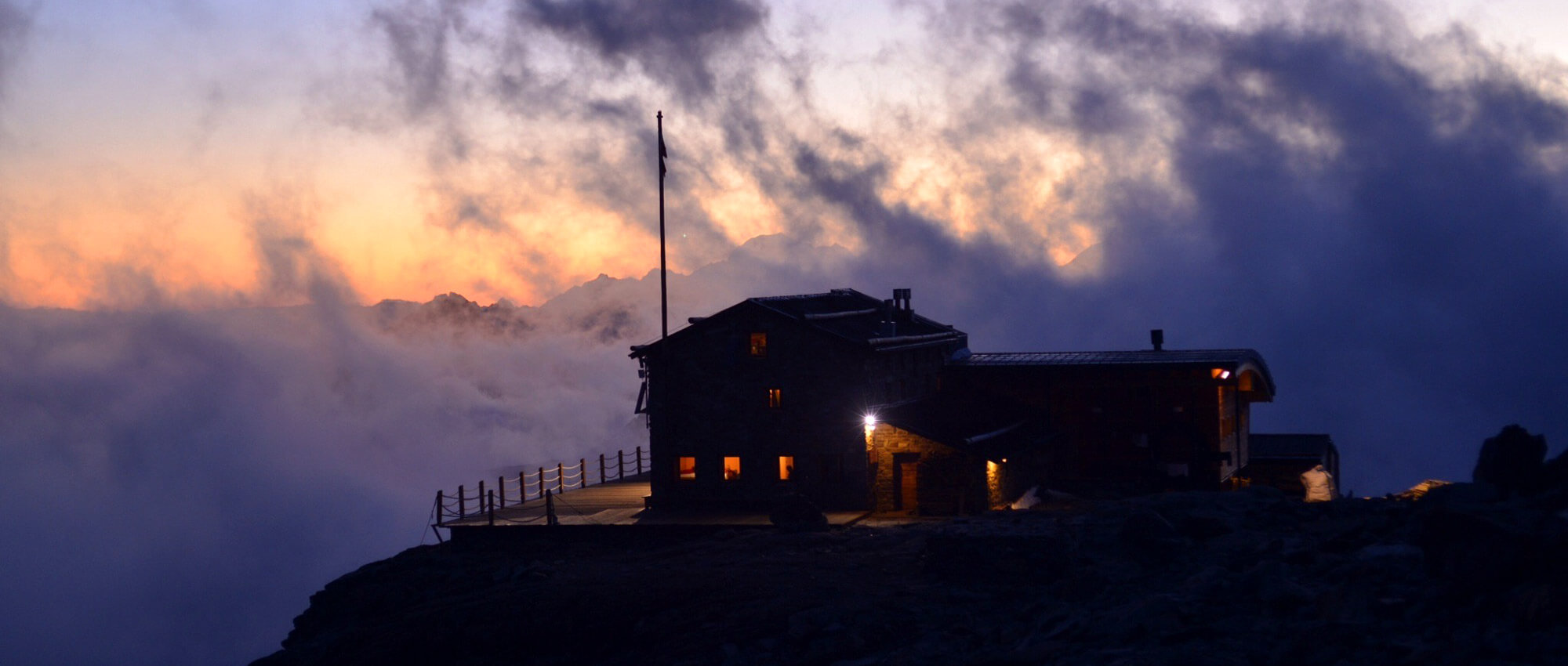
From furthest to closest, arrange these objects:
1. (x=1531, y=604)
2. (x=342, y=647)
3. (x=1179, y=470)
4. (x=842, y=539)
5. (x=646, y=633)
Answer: (x=1179, y=470), (x=842, y=539), (x=342, y=647), (x=646, y=633), (x=1531, y=604)

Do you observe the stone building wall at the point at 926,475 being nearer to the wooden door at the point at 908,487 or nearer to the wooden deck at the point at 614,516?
the wooden door at the point at 908,487

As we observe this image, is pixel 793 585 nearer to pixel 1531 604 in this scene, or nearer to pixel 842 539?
pixel 842 539

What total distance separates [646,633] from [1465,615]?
14.0 m

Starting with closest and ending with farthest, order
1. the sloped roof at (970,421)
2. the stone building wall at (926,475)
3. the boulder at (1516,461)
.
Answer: the boulder at (1516,461)
the stone building wall at (926,475)
the sloped roof at (970,421)

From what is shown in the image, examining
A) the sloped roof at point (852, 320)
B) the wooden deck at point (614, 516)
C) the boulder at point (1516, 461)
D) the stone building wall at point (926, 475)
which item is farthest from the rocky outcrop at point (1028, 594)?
the sloped roof at point (852, 320)

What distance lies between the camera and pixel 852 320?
4319 centimetres

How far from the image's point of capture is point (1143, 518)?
75.3 ft

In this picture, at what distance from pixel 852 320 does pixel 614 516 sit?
1172 centimetres

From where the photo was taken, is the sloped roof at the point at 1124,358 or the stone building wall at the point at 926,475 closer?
the stone building wall at the point at 926,475

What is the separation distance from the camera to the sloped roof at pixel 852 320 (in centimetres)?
3825

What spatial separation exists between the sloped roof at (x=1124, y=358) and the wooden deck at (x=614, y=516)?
35.2 ft

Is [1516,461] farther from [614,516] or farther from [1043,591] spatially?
[614,516]

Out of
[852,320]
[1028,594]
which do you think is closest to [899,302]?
[852,320]

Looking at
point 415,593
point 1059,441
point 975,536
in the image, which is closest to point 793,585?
point 975,536
